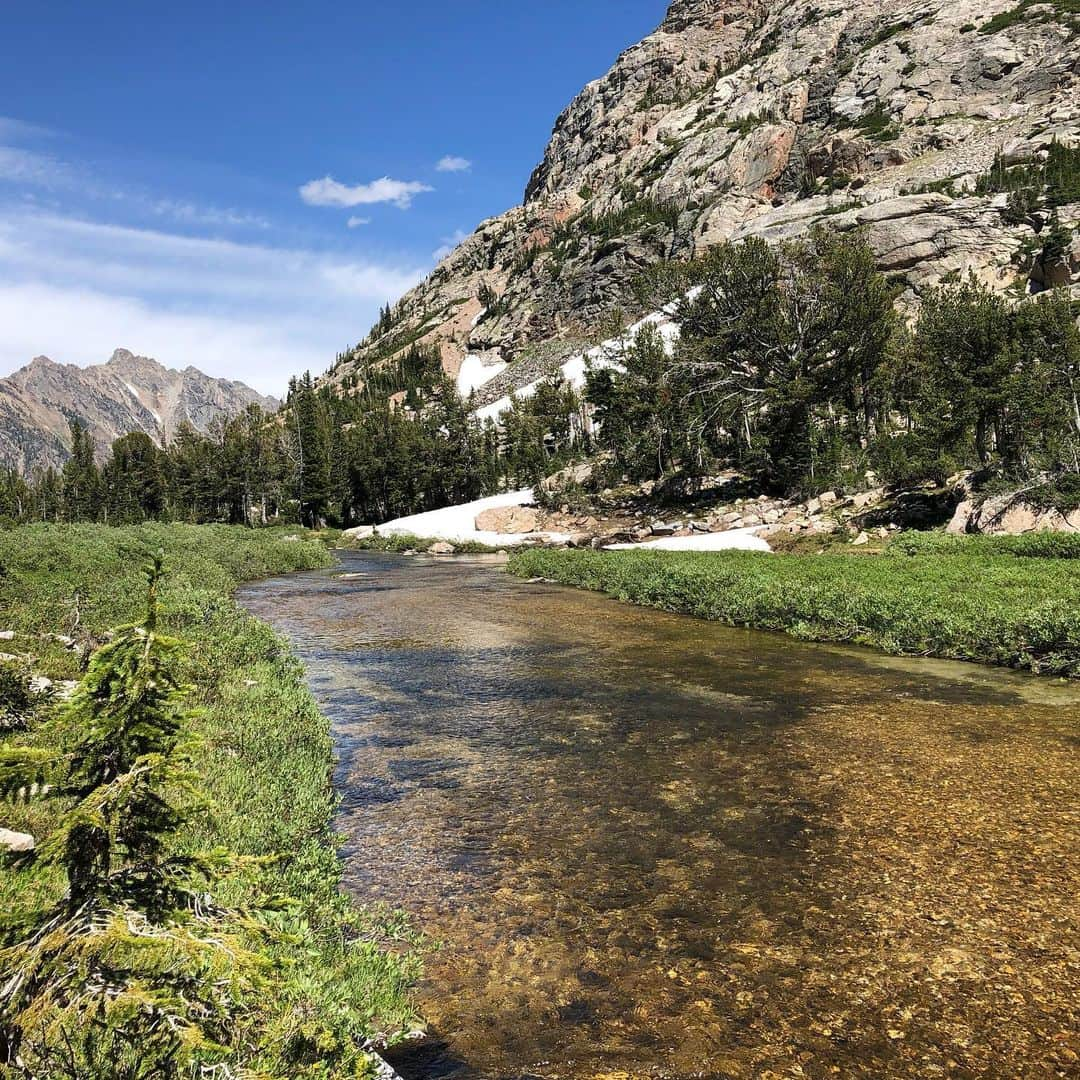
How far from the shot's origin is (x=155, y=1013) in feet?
7.68

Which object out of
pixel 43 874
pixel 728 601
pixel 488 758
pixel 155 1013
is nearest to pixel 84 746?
pixel 43 874

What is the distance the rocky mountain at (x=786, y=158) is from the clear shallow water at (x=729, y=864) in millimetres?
68182

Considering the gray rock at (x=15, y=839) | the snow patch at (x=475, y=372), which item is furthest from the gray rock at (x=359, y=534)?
the snow patch at (x=475, y=372)

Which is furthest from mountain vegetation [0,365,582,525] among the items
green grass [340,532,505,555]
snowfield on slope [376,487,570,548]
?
green grass [340,532,505,555]

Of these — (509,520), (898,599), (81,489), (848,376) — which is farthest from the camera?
(81,489)

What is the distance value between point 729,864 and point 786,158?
13273 centimetres

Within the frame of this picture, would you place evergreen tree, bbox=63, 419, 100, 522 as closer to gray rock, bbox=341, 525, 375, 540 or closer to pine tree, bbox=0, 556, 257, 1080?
gray rock, bbox=341, 525, 375, 540

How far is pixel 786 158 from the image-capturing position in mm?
114438

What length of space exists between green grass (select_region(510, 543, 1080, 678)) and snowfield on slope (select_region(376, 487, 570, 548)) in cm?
2361

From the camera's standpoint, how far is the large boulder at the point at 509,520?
186 feet

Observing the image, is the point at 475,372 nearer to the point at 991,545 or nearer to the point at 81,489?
the point at 81,489

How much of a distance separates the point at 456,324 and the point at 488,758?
563ft

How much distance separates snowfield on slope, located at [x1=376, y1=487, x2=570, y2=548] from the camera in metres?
53.0

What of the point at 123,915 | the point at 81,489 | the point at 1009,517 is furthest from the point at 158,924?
the point at 81,489
